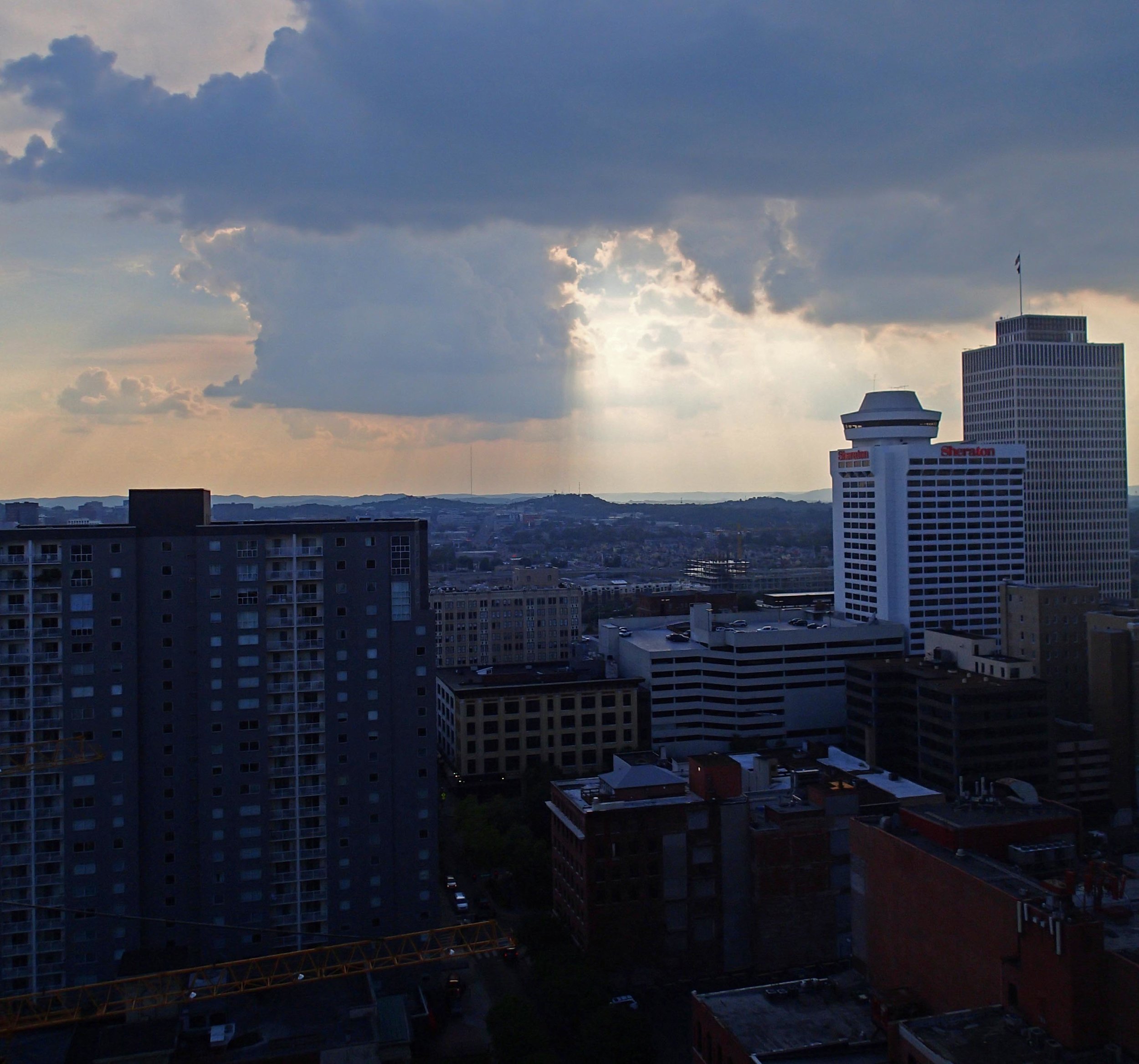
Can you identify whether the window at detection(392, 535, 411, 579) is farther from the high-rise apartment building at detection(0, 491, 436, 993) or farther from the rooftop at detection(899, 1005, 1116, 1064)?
the rooftop at detection(899, 1005, 1116, 1064)

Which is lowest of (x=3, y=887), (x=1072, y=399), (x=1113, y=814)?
(x=1113, y=814)

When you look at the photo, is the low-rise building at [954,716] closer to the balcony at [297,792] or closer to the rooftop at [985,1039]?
the rooftop at [985,1039]

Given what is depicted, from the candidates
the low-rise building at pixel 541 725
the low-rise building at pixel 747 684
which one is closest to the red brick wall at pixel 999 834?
the low-rise building at pixel 541 725

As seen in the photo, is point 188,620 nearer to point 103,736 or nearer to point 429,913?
point 103,736

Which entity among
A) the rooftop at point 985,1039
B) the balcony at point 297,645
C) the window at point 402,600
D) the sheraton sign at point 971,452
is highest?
the sheraton sign at point 971,452

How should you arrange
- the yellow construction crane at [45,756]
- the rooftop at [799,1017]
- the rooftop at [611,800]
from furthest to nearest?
the rooftop at [611,800] → the yellow construction crane at [45,756] → the rooftop at [799,1017]

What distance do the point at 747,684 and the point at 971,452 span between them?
23.8 m

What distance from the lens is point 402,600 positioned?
3062cm

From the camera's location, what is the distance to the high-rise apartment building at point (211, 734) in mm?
28422

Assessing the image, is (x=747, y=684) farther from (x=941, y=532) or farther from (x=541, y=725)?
(x=941, y=532)

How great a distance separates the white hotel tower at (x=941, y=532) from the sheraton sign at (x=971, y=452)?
0.04m

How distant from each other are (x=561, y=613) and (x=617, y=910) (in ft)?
156

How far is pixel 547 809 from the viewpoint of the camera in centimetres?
4006

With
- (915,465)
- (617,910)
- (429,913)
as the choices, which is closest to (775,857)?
(617,910)
